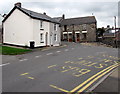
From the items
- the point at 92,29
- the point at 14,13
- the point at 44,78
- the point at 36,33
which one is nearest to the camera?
the point at 44,78

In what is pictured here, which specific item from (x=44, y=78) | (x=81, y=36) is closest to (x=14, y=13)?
(x=44, y=78)

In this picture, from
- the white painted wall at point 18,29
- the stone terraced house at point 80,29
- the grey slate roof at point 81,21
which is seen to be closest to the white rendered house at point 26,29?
the white painted wall at point 18,29

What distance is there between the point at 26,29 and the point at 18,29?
7.21ft

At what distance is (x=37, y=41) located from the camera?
66.6ft

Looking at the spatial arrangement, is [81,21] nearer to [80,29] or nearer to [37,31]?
[80,29]

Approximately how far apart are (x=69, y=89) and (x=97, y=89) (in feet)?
4.12

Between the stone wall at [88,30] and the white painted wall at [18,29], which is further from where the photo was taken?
the stone wall at [88,30]

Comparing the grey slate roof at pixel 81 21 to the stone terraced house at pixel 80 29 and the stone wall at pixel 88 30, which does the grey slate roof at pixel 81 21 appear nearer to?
the stone terraced house at pixel 80 29

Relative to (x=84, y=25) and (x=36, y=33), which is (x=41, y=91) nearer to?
(x=36, y=33)

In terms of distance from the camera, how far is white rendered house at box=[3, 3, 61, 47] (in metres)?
19.4

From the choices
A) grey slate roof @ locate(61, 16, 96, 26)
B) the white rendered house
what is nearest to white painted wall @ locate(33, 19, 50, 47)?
the white rendered house

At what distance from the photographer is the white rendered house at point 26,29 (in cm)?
1941

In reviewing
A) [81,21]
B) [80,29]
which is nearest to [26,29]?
[80,29]

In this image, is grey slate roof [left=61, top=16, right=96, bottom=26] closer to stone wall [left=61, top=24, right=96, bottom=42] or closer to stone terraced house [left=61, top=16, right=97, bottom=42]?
stone terraced house [left=61, top=16, right=97, bottom=42]
